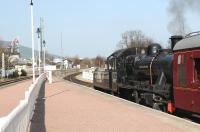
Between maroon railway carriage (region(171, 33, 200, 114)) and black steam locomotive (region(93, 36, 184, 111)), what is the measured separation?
1694 millimetres

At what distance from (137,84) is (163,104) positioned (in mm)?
4430

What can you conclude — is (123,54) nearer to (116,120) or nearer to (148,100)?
(148,100)

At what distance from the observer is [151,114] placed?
57.3 ft

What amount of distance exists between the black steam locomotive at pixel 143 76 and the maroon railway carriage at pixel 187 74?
1.69 meters

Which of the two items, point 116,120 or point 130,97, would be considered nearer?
point 116,120

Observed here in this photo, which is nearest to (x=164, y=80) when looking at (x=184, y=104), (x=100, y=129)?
(x=184, y=104)

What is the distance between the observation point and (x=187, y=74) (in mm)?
15508

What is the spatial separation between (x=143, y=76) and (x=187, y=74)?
7.88 m

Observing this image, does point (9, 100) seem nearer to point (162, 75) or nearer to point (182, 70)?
point (162, 75)

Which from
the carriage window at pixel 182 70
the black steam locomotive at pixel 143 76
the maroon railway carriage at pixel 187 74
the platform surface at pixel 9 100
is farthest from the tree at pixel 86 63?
the carriage window at pixel 182 70

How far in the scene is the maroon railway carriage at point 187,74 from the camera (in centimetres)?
1473

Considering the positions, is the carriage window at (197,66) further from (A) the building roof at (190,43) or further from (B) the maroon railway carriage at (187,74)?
(A) the building roof at (190,43)

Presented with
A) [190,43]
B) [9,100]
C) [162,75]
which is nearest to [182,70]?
[190,43]

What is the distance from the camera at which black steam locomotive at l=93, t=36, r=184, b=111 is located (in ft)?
63.0
